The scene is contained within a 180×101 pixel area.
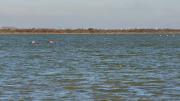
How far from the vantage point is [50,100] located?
92.6ft

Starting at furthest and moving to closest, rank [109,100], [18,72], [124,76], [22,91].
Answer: [18,72], [124,76], [22,91], [109,100]

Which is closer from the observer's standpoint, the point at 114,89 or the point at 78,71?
the point at 114,89

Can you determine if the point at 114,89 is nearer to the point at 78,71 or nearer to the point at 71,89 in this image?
the point at 71,89

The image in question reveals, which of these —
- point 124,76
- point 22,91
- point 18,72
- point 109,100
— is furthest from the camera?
point 18,72

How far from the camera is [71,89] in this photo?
105 ft

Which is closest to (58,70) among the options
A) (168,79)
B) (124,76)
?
(124,76)

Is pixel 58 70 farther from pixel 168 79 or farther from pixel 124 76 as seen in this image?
pixel 168 79

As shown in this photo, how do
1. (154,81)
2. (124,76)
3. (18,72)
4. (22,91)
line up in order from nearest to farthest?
(22,91), (154,81), (124,76), (18,72)

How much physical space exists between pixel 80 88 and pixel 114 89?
187 centimetres

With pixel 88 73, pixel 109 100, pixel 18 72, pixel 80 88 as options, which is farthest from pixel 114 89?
pixel 18 72

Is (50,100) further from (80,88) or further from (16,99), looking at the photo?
(80,88)

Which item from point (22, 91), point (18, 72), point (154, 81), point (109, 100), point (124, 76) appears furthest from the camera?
point (18, 72)

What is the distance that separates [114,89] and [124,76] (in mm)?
7535

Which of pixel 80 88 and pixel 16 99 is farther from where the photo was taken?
pixel 80 88
